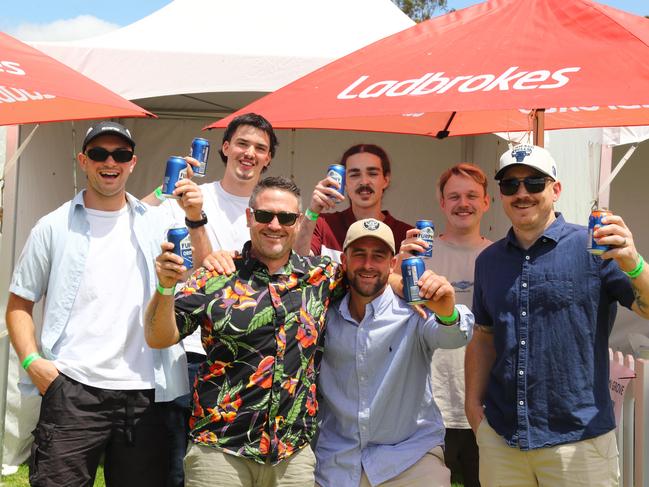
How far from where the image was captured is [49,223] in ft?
10.5

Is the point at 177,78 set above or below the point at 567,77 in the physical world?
above

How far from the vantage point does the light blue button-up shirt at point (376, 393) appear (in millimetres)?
2994

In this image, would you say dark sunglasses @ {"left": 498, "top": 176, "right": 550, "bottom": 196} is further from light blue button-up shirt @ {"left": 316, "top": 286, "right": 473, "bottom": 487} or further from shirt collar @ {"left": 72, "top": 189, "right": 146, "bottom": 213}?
shirt collar @ {"left": 72, "top": 189, "right": 146, "bottom": 213}

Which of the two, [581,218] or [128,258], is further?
[581,218]

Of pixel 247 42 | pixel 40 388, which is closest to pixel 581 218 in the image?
pixel 247 42

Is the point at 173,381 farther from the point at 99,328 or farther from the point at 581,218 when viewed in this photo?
the point at 581,218

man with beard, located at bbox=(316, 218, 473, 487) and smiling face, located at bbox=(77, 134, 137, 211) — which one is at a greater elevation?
smiling face, located at bbox=(77, 134, 137, 211)

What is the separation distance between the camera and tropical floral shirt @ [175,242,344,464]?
284cm

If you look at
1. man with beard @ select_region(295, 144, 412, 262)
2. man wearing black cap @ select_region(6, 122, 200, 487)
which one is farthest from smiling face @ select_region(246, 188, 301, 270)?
man with beard @ select_region(295, 144, 412, 262)

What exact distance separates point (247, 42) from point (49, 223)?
329 cm

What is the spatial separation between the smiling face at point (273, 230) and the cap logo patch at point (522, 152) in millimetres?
864

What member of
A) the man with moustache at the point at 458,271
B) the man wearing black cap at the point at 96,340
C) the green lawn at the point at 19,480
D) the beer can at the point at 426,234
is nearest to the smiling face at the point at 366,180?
the man with moustache at the point at 458,271

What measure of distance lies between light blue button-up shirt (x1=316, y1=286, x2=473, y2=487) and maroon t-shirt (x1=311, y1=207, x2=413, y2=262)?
535 millimetres

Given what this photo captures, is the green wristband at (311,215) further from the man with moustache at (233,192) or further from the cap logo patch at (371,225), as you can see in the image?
the cap logo patch at (371,225)
